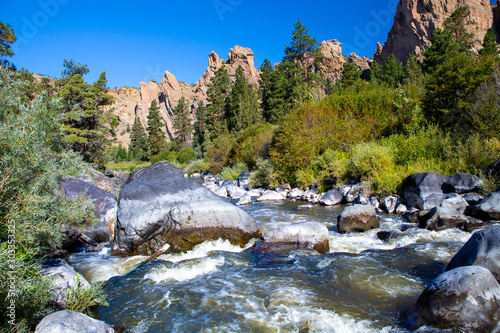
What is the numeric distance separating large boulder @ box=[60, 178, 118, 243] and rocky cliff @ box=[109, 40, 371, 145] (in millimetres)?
104348

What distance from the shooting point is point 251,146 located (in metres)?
26.2

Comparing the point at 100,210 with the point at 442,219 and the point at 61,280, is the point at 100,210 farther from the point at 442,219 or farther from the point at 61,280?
the point at 442,219

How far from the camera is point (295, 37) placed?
152ft

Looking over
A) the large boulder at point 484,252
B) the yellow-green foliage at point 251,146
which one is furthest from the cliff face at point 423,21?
the large boulder at point 484,252

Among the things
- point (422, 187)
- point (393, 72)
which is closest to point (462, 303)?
point (422, 187)

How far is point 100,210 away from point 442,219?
10.4 metres

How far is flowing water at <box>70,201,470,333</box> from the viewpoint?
13.8ft

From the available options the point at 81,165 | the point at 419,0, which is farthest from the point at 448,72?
the point at 419,0

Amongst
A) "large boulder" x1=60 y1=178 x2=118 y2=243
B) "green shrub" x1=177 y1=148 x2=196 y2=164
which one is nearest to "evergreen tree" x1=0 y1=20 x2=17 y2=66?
"large boulder" x1=60 y1=178 x2=118 y2=243

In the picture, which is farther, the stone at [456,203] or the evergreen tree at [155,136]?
the evergreen tree at [155,136]

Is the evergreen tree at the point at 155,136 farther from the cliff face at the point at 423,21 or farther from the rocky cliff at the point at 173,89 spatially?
the cliff face at the point at 423,21

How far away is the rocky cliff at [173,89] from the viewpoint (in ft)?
354

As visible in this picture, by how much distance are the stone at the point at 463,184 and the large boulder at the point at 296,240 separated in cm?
603

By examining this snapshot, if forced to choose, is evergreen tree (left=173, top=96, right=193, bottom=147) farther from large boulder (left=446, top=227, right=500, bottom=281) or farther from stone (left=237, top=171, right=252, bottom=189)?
large boulder (left=446, top=227, right=500, bottom=281)
